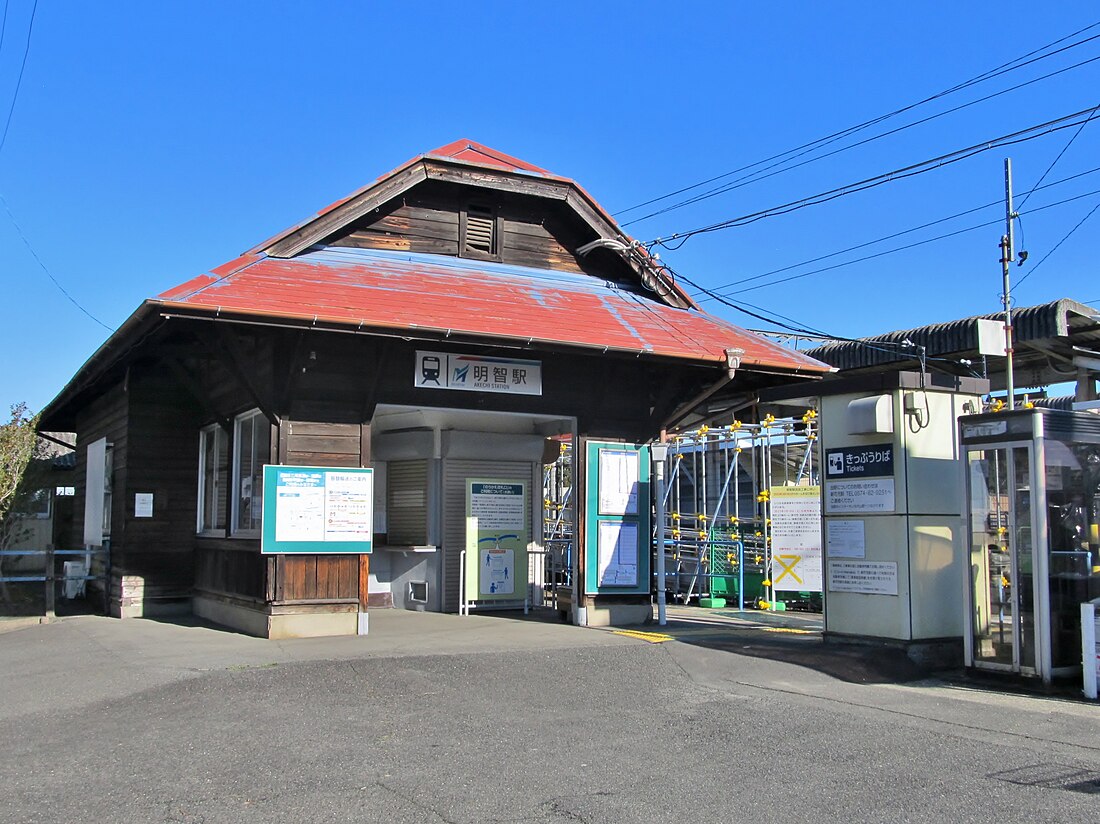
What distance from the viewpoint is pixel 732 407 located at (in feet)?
46.3

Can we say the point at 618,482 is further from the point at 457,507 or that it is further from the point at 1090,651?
the point at 1090,651

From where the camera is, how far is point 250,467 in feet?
41.2

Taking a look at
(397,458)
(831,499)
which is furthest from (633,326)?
(397,458)

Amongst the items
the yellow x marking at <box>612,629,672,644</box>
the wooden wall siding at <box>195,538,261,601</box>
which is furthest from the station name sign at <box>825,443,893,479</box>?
the wooden wall siding at <box>195,538,261,601</box>

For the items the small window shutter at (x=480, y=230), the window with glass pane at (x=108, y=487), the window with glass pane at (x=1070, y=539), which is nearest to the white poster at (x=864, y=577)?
the window with glass pane at (x=1070, y=539)

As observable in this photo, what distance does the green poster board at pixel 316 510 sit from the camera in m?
11.1

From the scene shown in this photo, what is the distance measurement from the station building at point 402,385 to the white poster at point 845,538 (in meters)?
2.29

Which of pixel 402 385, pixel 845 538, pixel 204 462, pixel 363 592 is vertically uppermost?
pixel 402 385

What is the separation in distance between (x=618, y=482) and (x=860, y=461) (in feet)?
10.9

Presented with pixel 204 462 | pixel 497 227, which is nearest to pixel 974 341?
pixel 497 227

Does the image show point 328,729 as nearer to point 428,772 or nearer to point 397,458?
point 428,772

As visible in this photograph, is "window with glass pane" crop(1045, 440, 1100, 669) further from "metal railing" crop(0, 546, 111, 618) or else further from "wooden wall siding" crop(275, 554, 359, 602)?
"metal railing" crop(0, 546, 111, 618)

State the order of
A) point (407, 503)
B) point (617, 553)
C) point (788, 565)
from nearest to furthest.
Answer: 1. point (617, 553)
2. point (407, 503)
3. point (788, 565)

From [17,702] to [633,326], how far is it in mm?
7665
